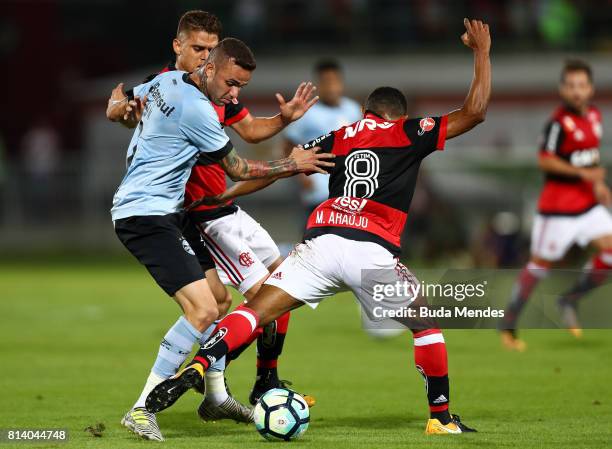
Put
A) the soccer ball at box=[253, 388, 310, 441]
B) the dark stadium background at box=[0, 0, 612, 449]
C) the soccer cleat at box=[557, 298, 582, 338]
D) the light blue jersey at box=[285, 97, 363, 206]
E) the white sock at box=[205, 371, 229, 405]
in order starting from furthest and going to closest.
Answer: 1. the soccer cleat at box=[557, 298, 582, 338]
2. the light blue jersey at box=[285, 97, 363, 206]
3. the dark stadium background at box=[0, 0, 612, 449]
4. the white sock at box=[205, 371, 229, 405]
5. the soccer ball at box=[253, 388, 310, 441]

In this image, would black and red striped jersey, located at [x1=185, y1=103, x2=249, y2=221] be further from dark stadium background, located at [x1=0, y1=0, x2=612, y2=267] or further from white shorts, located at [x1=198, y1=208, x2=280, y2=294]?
dark stadium background, located at [x1=0, y1=0, x2=612, y2=267]

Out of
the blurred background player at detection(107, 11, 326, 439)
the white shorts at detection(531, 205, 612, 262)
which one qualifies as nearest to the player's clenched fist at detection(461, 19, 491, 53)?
the blurred background player at detection(107, 11, 326, 439)

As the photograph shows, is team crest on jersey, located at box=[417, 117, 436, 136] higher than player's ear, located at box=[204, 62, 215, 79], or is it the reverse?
player's ear, located at box=[204, 62, 215, 79]

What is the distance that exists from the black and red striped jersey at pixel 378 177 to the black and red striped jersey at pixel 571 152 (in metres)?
4.90

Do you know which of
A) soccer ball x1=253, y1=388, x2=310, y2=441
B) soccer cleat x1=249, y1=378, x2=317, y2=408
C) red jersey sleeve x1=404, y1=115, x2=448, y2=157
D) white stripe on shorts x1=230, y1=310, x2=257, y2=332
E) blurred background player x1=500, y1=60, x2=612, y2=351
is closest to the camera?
soccer ball x1=253, y1=388, x2=310, y2=441

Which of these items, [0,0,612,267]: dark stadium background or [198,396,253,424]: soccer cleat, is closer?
[198,396,253,424]: soccer cleat

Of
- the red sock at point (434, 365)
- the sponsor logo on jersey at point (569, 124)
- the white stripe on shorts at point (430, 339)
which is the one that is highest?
the sponsor logo on jersey at point (569, 124)

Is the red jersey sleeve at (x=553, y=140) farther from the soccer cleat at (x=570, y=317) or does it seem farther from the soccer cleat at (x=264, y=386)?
the soccer cleat at (x=264, y=386)

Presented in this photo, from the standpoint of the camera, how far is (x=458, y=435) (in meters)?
7.63

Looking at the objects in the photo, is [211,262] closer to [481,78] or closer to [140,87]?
[140,87]

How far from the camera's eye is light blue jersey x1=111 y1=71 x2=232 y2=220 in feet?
25.6

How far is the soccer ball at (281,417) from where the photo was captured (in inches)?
293

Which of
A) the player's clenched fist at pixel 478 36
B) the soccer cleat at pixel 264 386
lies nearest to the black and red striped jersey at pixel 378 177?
the player's clenched fist at pixel 478 36

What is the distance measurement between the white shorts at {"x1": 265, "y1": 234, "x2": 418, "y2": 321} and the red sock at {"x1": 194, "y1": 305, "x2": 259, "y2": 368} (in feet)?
1.00
